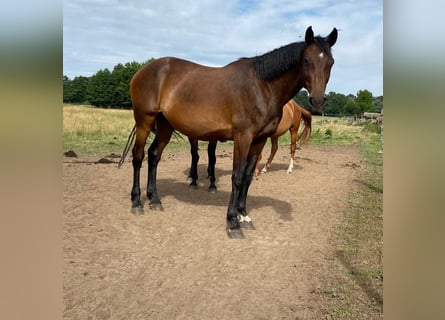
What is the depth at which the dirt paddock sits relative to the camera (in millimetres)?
2902

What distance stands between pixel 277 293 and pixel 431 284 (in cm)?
255

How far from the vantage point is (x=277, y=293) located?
10.4 feet

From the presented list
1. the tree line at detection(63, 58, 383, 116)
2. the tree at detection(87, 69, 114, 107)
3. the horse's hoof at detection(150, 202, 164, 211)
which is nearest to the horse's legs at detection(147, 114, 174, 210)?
the horse's hoof at detection(150, 202, 164, 211)

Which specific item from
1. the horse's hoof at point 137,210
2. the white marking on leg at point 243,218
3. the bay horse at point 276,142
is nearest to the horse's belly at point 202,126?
the white marking on leg at point 243,218

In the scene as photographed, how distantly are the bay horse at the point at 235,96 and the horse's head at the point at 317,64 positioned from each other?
0.04ft

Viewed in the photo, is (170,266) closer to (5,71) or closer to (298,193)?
(5,71)

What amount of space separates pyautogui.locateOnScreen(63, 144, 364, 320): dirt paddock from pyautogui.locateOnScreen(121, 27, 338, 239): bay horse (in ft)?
1.58

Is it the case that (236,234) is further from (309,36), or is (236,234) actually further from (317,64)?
(309,36)

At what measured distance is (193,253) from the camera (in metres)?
4.05

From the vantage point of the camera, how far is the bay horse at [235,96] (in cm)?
435

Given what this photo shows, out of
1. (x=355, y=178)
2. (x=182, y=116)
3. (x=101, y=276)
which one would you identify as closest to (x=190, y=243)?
(x=101, y=276)

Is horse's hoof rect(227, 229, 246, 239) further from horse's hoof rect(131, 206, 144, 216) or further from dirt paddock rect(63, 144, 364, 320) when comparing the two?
horse's hoof rect(131, 206, 144, 216)

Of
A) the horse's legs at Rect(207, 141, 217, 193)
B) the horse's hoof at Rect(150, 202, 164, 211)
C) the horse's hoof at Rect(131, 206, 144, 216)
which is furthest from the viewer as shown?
the horse's legs at Rect(207, 141, 217, 193)

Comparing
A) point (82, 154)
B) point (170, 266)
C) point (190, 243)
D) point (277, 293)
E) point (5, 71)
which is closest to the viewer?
point (5, 71)
